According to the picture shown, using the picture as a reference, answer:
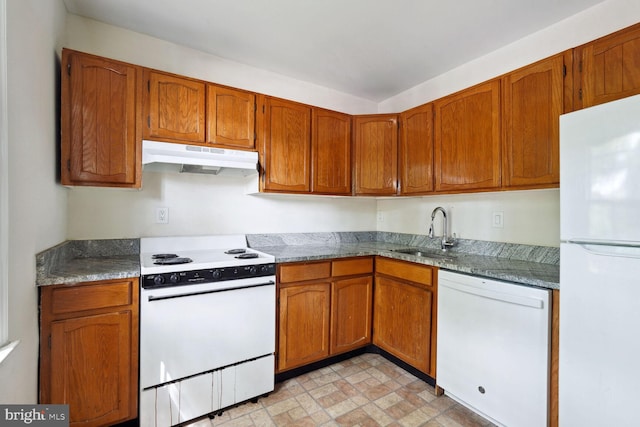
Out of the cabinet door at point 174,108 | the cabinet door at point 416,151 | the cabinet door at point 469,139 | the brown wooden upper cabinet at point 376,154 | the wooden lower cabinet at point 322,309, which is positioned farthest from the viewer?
the brown wooden upper cabinet at point 376,154

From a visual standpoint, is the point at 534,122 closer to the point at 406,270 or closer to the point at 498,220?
the point at 498,220

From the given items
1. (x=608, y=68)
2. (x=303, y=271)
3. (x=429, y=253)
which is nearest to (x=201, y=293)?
(x=303, y=271)

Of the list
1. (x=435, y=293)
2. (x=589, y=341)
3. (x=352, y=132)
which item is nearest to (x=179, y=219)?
(x=352, y=132)

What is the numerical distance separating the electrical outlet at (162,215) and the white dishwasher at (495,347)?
6.78 feet

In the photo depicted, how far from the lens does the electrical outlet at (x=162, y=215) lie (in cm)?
212

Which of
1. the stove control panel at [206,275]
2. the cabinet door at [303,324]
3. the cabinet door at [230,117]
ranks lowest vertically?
the cabinet door at [303,324]

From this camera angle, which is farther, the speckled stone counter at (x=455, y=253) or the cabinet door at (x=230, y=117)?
the cabinet door at (x=230, y=117)

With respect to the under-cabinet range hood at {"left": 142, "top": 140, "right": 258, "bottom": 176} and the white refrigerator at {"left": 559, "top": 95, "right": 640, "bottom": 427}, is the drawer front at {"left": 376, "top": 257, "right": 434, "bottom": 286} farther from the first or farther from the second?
the under-cabinet range hood at {"left": 142, "top": 140, "right": 258, "bottom": 176}

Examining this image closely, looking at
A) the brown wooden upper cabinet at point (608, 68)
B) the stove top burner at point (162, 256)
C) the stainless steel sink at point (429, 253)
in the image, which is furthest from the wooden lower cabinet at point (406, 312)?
the stove top burner at point (162, 256)

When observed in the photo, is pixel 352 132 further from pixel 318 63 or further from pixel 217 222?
pixel 217 222

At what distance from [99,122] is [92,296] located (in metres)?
1.02

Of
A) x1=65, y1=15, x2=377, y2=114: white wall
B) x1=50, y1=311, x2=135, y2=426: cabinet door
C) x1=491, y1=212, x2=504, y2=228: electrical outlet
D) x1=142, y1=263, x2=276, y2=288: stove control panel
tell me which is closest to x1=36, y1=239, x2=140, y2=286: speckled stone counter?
x1=142, y1=263, x2=276, y2=288: stove control panel

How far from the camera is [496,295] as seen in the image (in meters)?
1.60

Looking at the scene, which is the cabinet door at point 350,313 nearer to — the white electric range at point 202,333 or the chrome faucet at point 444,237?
the white electric range at point 202,333
